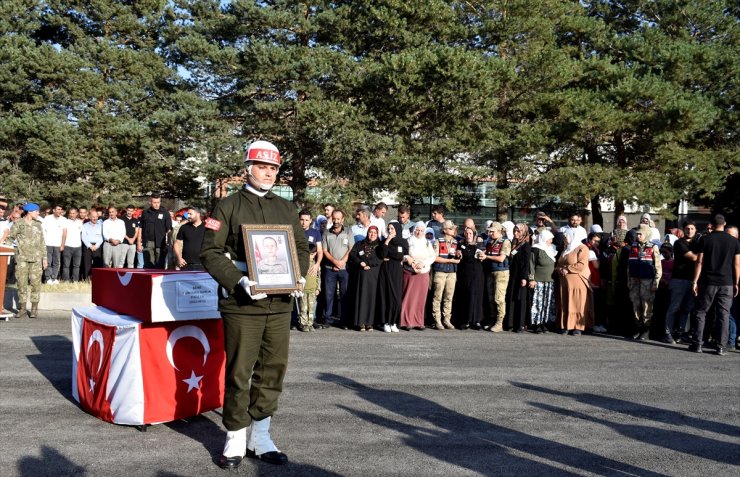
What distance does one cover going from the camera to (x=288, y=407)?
679 centimetres

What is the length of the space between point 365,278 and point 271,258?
754 cm

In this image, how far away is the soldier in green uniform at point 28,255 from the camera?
505 inches

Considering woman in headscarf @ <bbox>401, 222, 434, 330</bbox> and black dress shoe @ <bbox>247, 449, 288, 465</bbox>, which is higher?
woman in headscarf @ <bbox>401, 222, 434, 330</bbox>

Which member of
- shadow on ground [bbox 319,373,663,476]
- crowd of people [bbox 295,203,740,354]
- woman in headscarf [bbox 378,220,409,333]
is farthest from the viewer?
woman in headscarf [bbox 378,220,409,333]

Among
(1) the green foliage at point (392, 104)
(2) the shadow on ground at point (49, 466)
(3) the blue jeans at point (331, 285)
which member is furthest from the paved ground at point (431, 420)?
(1) the green foliage at point (392, 104)

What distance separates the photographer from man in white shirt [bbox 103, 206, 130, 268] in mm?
17594

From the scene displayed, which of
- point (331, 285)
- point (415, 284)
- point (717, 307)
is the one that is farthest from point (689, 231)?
point (331, 285)

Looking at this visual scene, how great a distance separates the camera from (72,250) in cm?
1759

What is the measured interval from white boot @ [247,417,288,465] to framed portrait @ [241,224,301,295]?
1.02m

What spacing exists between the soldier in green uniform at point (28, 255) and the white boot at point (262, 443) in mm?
9027

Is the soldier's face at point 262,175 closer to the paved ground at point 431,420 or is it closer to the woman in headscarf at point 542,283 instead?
the paved ground at point 431,420

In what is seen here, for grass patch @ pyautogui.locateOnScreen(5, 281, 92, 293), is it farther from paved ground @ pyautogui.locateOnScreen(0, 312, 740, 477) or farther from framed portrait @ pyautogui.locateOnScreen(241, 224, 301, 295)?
framed portrait @ pyautogui.locateOnScreen(241, 224, 301, 295)

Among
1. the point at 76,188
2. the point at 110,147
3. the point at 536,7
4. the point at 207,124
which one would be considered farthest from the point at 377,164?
the point at 76,188

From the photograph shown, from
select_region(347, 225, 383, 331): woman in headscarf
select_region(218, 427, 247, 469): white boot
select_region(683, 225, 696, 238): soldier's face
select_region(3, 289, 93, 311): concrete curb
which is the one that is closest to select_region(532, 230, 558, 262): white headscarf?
select_region(683, 225, 696, 238): soldier's face
